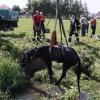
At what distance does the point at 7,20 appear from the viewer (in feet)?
105

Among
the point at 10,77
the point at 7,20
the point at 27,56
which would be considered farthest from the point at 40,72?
the point at 7,20

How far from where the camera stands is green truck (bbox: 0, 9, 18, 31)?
31147 mm

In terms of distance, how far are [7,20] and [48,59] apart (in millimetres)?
18480

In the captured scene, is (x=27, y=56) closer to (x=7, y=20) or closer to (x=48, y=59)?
(x=48, y=59)

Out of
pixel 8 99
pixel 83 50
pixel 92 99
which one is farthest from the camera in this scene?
pixel 83 50

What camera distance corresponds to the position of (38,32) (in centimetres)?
2322

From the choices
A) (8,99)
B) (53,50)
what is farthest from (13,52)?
(8,99)

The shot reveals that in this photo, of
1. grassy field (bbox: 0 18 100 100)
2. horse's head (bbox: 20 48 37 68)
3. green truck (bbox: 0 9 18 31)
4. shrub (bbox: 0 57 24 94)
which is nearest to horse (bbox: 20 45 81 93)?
horse's head (bbox: 20 48 37 68)

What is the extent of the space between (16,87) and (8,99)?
1.40 metres

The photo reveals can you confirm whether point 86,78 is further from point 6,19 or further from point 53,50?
point 6,19

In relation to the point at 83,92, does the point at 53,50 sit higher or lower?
higher

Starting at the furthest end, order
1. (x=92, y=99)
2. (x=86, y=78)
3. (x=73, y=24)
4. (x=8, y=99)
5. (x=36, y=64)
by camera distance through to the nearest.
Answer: (x=73, y=24) < (x=86, y=78) < (x=36, y=64) < (x=8, y=99) < (x=92, y=99)

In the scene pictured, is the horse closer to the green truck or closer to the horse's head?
the horse's head

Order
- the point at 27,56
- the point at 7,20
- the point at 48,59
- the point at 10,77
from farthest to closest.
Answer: the point at 7,20
the point at 27,56
the point at 48,59
the point at 10,77
